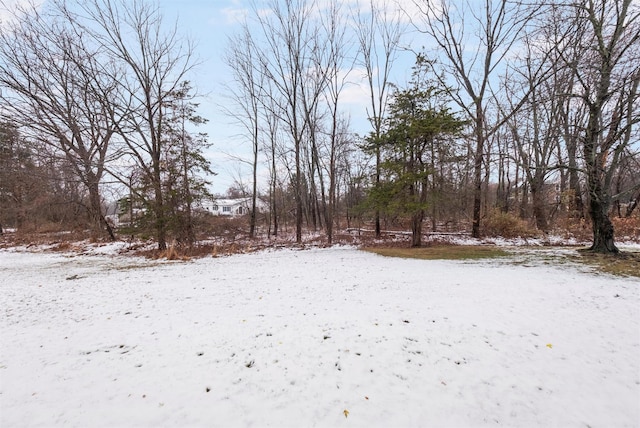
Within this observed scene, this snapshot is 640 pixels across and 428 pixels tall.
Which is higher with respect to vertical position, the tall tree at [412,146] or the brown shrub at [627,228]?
the tall tree at [412,146]

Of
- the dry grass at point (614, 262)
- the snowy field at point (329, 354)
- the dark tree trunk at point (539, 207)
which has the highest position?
the dark tree trunk at point (539, 207)

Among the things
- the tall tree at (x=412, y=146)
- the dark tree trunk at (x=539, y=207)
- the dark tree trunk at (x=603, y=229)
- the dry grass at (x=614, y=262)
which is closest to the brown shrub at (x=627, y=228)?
the dark tree trunk at (x=539, y=207)

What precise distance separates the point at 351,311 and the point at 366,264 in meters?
3.70

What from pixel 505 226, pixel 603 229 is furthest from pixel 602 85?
pixel 505 226

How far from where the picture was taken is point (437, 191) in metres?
9.84

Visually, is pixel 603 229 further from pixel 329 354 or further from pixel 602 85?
pixel 329 354

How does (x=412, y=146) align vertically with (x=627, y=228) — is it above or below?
above

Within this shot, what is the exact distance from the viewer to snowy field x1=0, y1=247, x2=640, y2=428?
207 centimetres

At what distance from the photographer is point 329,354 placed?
9.38ft

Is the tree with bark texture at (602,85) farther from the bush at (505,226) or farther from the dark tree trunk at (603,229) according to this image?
the bush at (505,226)

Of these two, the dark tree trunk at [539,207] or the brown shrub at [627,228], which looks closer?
the brown shrub at [627,228]

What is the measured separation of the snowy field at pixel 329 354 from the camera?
2072mm

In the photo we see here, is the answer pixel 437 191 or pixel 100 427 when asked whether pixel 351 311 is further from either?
pixel 437 191

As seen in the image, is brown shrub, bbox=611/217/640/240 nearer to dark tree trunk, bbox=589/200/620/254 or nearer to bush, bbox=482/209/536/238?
bush, bbox=482/209/536/238
